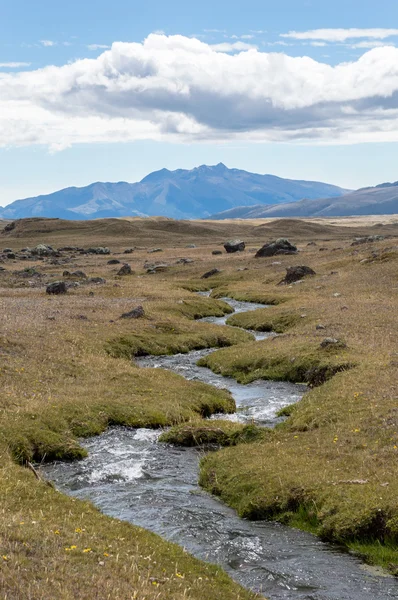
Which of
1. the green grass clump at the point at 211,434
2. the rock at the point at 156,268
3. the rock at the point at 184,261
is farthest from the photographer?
the rock at the point at 184,261

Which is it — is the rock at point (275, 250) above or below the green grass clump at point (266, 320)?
above

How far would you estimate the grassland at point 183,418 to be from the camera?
14.8 m

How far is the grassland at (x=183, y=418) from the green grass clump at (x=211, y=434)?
2.31 ft

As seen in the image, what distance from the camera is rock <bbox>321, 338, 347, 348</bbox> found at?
128 ft

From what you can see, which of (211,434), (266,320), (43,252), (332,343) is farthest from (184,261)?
(211,434)

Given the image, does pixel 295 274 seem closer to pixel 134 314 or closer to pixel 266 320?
pixel 266 320

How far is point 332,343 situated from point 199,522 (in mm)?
21898

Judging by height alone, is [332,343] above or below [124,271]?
below

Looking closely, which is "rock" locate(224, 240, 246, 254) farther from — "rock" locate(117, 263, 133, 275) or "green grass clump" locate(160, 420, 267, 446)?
"green grass clump" locate(160, 420, 267, 446)

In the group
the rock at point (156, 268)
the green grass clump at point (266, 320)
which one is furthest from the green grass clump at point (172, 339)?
the rock at point (156, 268)

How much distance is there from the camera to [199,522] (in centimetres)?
1967

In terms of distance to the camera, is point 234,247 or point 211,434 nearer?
point 211,434

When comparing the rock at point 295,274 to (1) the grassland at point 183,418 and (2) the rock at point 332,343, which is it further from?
(2) the rock at point 332,343

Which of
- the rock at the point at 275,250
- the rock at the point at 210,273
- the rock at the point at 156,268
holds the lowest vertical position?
the rock at the point at 210,273
